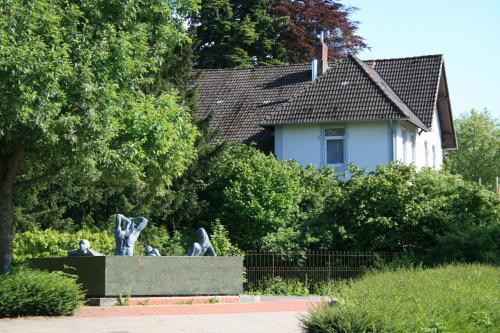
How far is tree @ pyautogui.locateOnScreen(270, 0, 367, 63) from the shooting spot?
5191cm

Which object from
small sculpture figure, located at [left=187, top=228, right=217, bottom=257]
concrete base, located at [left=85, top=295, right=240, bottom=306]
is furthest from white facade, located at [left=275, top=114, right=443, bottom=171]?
concrete base, located at [left=85, top=295, right=240, bottom=306]

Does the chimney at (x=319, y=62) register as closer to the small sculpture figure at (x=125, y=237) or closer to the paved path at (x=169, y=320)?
the small sculpture figure at (x=125, y=237)

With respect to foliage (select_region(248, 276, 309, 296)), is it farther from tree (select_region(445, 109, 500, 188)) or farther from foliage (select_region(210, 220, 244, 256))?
tree (select_region(445, 109, 500, 188))

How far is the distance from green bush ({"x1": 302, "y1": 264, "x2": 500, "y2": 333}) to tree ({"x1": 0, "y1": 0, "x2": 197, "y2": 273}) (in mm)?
7888

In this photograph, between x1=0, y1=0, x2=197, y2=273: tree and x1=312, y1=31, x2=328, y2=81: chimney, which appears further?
x1=312, y1=31, x2=328, y2=81: chimney

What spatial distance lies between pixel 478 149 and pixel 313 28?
2833cm

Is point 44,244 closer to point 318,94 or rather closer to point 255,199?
point 255,199

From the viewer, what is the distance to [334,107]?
132ft

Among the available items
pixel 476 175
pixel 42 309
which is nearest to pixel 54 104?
pixel 42 309

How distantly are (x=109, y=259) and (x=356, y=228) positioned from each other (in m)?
12.5

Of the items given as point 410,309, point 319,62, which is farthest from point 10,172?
point 319,62

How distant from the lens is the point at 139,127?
2156 cm

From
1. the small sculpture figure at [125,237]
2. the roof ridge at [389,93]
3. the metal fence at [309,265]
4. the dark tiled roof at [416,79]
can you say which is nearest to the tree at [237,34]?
the dark tiled roof at [416,79]

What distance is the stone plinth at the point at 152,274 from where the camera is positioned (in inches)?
819
